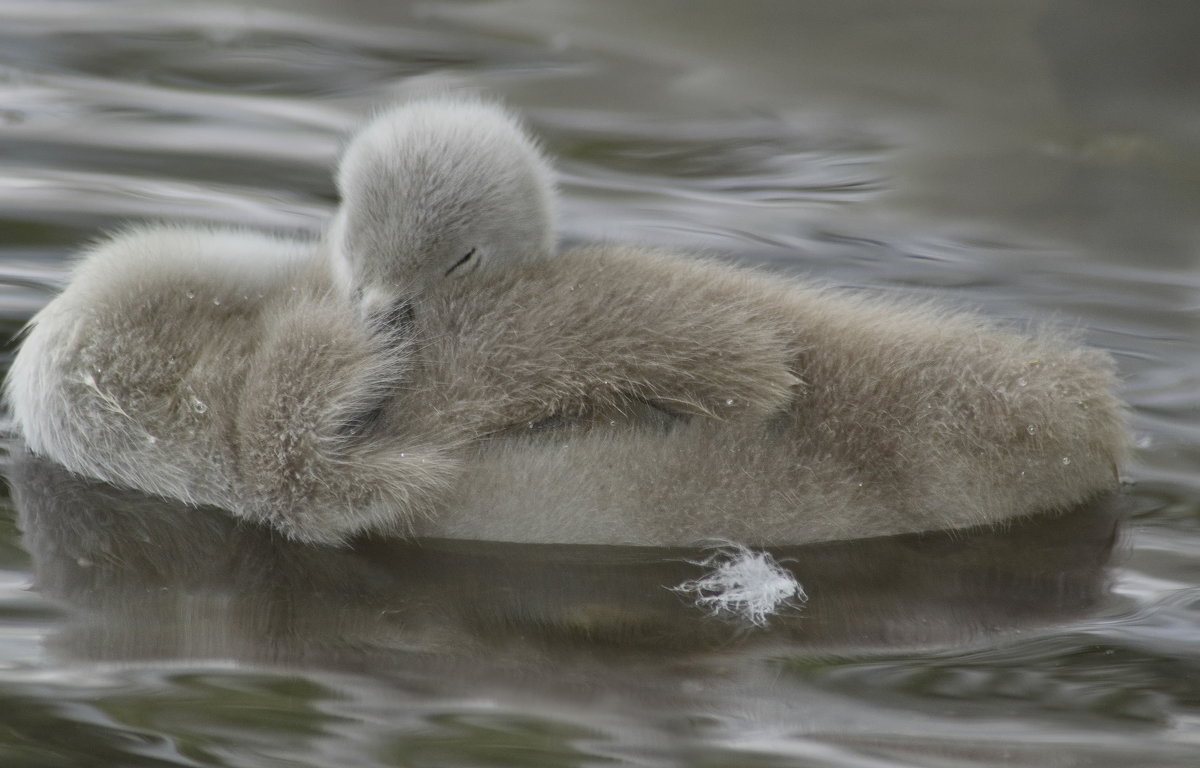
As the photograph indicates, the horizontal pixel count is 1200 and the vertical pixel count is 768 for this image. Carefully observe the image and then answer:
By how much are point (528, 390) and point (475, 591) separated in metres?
0.36

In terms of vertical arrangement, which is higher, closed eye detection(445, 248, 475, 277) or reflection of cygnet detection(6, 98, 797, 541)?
closed eye detection(445, 248, 475, 277)

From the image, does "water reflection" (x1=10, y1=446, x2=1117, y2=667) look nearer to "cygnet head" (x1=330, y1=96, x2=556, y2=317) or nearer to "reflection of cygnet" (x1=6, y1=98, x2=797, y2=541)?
"reflection of cygnet" (x1=6, y1=98, x2=797, y2=541)

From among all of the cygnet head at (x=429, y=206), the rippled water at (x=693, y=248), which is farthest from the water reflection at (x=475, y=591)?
the cygnet head at (x=429, y=206)

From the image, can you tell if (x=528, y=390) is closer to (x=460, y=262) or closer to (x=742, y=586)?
(x=460, y=262)

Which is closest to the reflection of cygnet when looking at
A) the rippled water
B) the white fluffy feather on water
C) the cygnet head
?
the cygnet head

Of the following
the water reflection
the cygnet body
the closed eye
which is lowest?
the water reflection

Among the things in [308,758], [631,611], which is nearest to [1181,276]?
[631,611]

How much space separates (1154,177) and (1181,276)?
78 cm

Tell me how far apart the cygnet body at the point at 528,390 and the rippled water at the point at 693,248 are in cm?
9

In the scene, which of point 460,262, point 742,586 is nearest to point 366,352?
point 460,262

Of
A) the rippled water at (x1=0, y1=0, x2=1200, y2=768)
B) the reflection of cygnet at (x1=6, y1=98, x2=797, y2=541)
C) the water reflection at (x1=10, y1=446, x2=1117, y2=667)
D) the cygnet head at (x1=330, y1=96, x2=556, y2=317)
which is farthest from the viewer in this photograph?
the cygnet head at (x1=330, y1=96, x2=556, y2=317)

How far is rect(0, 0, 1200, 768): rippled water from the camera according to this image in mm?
2434

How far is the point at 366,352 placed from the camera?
2973mm

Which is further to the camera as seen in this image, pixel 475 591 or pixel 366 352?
pixel 366 352
